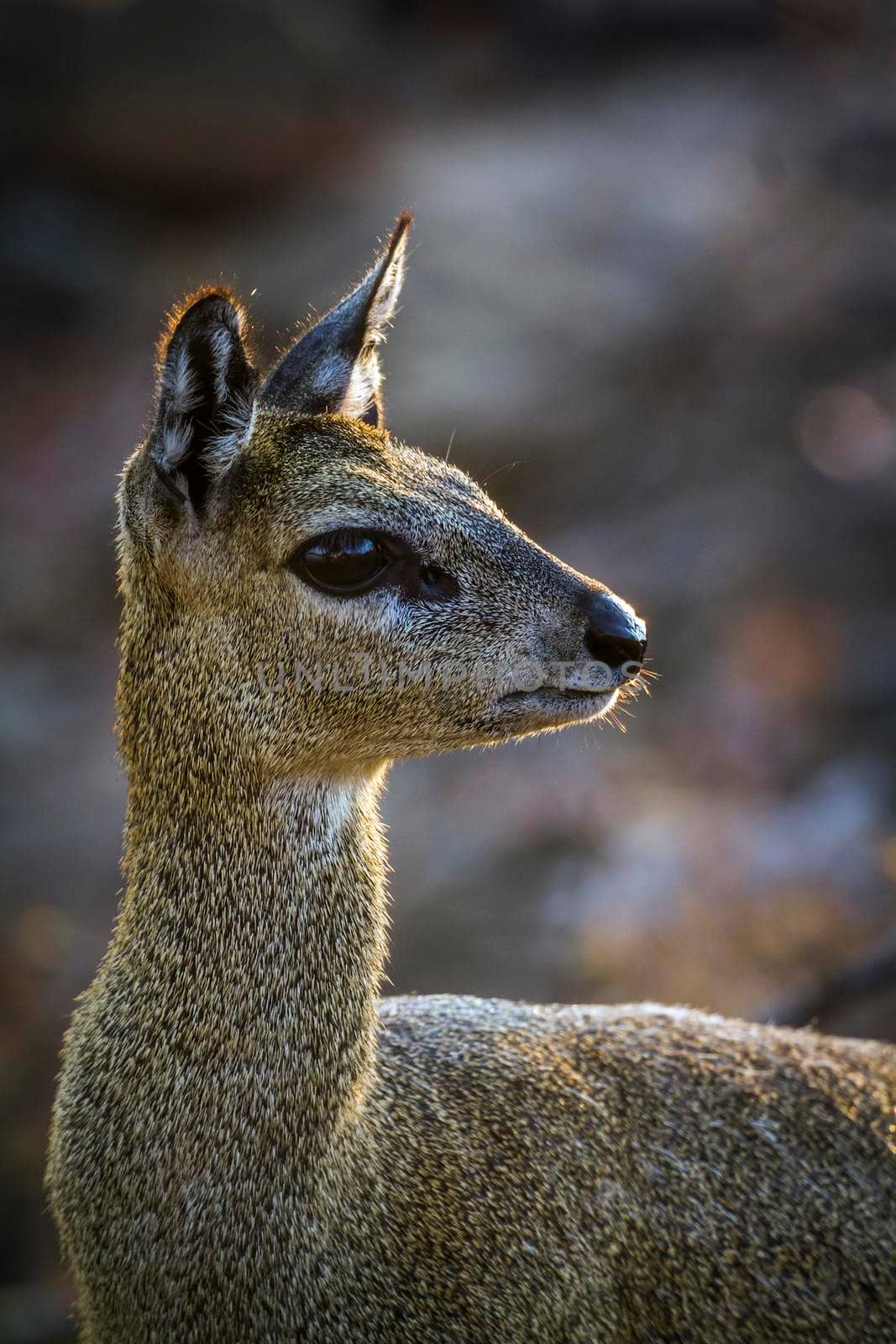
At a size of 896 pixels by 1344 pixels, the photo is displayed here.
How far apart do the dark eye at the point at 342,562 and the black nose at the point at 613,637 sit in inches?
24.3

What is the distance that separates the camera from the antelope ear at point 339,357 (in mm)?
4070

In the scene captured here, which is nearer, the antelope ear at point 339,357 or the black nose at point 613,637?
the black nose at point 613,637

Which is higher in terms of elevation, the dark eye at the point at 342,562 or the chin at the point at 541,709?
the dark eye at the point at 342,562

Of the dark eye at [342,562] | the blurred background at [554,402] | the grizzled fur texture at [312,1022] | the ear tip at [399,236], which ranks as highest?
the blurred background at [554,402]

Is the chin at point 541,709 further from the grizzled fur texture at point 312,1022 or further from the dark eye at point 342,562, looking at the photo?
the dark eye at point 342,562

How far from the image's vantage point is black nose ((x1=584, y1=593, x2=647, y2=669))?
3.68 m

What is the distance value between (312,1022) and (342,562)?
4.17 feet

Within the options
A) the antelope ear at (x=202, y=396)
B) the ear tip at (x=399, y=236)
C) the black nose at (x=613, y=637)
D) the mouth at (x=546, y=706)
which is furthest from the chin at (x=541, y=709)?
the ear tip at (x=399, y=236)

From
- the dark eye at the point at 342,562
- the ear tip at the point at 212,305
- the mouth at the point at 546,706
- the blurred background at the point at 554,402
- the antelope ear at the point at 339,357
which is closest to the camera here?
the ear tip at the point at 212,305

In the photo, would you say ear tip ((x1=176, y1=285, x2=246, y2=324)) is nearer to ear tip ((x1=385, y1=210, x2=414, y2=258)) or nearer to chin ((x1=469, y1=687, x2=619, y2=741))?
ear tip ((x1=385, y1=210, x2=414, y2=258))

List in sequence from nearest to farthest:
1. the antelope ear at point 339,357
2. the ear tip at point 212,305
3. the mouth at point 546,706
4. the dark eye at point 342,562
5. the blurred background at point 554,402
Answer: the ear tip at point 212,305 → the dark eye at point 342,562 → the mouth at point 546,706 → the antelope ear at point 339,357 → the blurred background at point 554,402

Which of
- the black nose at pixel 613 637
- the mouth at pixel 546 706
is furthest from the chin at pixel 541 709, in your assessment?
the black nose at pixel 613 637

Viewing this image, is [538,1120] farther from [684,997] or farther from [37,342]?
[37,342]

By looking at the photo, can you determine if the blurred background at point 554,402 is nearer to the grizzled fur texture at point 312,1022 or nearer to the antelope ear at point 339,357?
the antelope ear at point 339,357
